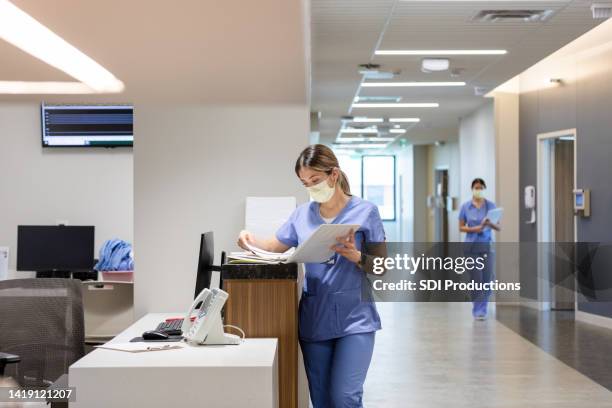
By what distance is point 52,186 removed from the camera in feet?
24.5

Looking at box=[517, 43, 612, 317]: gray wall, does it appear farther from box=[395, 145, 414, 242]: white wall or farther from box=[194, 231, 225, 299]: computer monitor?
box=[395, 145, 414, 242]: white wall

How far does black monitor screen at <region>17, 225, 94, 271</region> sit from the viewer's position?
675cm

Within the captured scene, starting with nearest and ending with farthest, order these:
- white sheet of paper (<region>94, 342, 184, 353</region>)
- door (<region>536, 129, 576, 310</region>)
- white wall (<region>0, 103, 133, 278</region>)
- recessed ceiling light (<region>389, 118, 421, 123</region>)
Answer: white sheet of paper (<region>94, 342, 184, 353</region>) < white wall (<region>0, 103, 133, 278</region>) < door (<region>536, 129, 576, 310</region>) < recessed ceiling light (<region>389, 118, 421, 123</region>)

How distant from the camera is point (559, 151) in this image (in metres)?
11.4

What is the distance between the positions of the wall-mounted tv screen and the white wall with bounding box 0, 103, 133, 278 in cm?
11

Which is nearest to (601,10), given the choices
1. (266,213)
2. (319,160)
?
(266,213)

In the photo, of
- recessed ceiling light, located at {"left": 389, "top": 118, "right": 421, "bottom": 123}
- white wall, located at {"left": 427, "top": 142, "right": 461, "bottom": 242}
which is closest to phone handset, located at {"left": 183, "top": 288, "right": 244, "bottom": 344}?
recessed ceiling light, located at {"left": 389, "top": 118, "right": 421, "bottom": 123}

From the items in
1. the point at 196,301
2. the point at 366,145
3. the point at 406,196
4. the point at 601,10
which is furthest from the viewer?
the point at 406,196

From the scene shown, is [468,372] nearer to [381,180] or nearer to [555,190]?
[555,190]

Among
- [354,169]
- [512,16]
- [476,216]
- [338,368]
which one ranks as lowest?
[338,368]

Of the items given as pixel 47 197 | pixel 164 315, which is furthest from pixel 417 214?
pixel 164 315

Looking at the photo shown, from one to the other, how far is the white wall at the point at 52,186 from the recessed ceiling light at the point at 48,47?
2748 mm

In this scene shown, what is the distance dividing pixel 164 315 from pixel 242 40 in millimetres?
1901

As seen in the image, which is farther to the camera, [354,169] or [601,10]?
[354,169]
